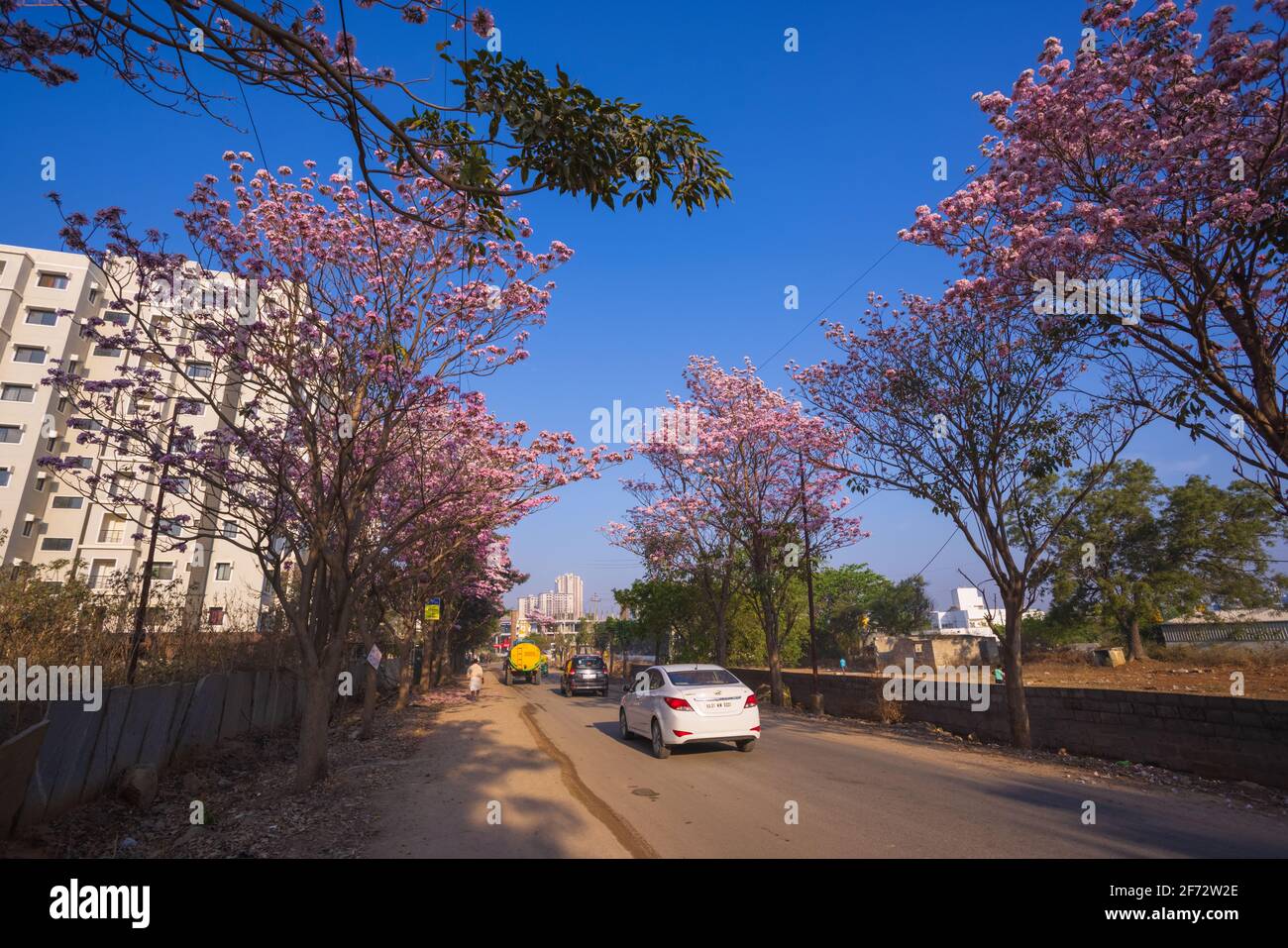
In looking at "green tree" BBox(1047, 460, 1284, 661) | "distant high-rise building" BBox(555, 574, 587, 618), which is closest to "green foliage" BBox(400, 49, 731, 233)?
"green tree" BBox(1047, 460, 1284, 661)

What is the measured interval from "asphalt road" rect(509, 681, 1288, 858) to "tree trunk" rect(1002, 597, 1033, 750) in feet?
3.91

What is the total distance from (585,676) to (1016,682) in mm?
21788

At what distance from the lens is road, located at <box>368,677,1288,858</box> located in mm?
5961

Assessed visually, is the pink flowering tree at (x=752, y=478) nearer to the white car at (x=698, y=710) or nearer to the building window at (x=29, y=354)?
the white car at (x=698, y=710)

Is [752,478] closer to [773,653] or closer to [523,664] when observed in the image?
[773,653]

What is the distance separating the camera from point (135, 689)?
792 cm

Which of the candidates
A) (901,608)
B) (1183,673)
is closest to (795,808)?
(1183,673)

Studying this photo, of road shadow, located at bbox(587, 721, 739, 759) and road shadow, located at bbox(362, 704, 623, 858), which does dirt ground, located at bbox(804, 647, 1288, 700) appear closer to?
road shadow, located at bbox(587, 721, 739, 759)

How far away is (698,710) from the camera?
35.9ft

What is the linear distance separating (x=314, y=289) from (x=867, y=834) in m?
9.78

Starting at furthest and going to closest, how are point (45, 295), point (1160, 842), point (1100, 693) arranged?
point (45, 295)
point (1100, 693)
point (1160, 842)

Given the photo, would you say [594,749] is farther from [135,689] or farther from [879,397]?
[879,397]
